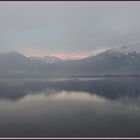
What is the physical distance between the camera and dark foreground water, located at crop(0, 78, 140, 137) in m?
3.61

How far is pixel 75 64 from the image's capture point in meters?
3.70

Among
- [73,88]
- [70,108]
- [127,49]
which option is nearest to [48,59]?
[73,88]

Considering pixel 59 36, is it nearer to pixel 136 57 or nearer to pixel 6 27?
pixel 6 27

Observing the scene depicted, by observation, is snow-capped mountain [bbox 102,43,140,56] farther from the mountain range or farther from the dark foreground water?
the dark foreground water

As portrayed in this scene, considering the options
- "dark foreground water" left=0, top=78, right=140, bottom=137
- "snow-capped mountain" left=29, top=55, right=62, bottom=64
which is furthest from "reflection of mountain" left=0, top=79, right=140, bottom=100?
"snow-capped mountain" left=29, top=55, right=62, bottom=64

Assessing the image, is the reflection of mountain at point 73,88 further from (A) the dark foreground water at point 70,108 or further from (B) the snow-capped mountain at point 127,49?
(B) the snow-capped mountain at point 127,49

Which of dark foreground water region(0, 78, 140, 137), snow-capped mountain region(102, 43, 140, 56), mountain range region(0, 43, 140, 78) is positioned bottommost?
dark foreground water region(0, 78, 140, 137)

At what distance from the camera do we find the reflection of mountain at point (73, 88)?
143 inches

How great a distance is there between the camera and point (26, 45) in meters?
3.68

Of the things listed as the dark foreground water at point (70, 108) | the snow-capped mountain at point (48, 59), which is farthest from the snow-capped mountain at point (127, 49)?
the snow-capped mountain at point (48, 59)

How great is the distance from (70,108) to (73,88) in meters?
0.19

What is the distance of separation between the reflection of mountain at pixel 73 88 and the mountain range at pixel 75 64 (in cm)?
9

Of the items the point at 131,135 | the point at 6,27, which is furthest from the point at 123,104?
the point at 6,27

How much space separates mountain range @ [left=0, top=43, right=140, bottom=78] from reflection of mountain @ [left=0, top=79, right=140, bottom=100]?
0.09 metres
